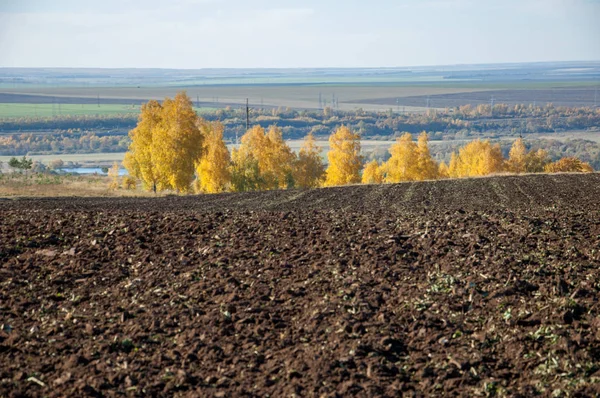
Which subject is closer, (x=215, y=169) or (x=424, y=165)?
(x=215, y=169)

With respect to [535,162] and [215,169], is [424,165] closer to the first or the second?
[535,162]

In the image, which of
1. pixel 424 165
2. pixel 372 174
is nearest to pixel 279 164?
pixel 372 174

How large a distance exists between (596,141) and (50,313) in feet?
572

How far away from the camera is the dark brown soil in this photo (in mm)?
8938

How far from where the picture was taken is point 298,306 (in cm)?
1128

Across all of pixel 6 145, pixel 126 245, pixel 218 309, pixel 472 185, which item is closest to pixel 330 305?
pixel 218 309

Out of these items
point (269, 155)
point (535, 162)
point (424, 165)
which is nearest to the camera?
point (269, 155)

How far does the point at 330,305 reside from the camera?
11172mm

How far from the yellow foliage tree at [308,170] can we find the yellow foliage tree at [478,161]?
17.7 meters

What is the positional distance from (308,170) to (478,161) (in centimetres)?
2618

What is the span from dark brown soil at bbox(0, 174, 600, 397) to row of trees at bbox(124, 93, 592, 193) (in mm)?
40856

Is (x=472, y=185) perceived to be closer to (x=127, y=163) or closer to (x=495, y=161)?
(x=127, y=163)

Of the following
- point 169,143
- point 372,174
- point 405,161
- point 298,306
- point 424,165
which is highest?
point 298,306

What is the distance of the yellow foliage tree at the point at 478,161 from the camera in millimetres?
87750
